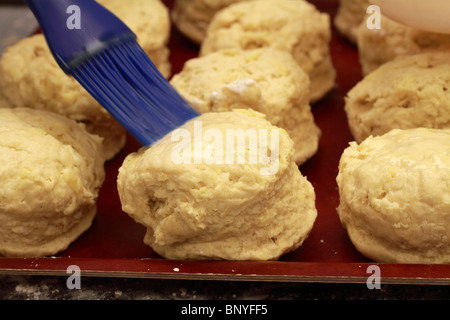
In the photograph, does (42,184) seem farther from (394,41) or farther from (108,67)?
(394,41)

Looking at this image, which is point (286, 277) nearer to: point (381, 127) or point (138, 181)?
point (138, 181)

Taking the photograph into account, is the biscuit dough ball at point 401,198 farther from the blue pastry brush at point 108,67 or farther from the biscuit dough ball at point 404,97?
the blue pastry brush at point 108,67

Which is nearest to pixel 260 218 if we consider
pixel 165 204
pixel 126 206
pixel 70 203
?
pixel 165 204

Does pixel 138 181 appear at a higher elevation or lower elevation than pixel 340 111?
higher

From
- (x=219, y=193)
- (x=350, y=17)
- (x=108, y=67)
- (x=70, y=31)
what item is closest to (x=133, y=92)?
(x=108, y=67)

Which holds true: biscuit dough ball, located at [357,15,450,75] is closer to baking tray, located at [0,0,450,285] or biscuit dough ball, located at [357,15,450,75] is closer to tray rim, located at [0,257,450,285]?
baking tray, located at [0,0,450,285]
